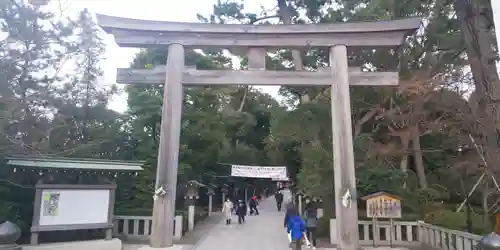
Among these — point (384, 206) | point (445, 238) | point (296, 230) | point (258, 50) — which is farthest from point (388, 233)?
point (258, 50)

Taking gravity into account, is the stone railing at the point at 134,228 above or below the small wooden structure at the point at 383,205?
below

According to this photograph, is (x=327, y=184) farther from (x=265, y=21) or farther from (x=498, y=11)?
(x=498, y=11)

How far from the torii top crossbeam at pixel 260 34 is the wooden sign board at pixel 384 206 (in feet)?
16.1

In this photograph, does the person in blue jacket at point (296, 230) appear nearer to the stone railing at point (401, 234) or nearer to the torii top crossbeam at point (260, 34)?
the stone railing at point (401, 234)

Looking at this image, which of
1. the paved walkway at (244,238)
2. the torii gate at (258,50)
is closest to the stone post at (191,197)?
the paved walkway at (244,238)

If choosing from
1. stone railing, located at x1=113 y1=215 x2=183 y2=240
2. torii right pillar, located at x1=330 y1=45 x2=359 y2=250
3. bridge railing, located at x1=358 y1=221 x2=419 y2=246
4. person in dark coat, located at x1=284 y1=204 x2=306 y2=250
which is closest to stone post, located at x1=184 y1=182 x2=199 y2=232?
stone railing, located at x1=113 y1=215 x2=183 y2=240

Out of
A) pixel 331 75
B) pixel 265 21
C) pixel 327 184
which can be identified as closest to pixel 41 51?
pixel 265 21

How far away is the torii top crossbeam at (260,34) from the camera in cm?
1077

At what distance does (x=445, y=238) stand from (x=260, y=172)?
1473 cm

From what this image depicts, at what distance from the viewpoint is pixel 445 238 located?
11.1m

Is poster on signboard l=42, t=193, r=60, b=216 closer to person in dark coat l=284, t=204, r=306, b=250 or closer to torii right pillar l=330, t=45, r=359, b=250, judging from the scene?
person in dark coat l=284, t=204, r=306, b=250

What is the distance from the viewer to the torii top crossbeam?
10766 millimetres

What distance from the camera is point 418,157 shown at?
18125 millimetres

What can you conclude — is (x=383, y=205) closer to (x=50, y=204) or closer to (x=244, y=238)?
(x=244, y=238)
